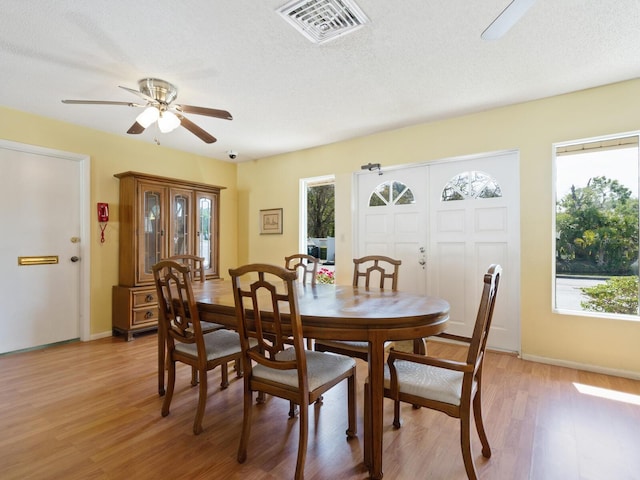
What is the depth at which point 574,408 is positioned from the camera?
221cm

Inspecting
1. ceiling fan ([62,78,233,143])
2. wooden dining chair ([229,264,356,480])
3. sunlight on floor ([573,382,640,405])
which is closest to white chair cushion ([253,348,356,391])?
wooden dining chair ([229,264,356,480])

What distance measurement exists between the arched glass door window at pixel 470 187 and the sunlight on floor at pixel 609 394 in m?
1.81

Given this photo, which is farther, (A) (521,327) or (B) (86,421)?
(A) (521,327)

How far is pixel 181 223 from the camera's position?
4355mm

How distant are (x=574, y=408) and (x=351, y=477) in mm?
1676

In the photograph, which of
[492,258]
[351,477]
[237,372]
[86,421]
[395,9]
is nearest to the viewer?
[351,477]

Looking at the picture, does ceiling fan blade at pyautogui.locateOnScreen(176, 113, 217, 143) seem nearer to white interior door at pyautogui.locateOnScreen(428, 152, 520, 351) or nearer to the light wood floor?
the light wood floor

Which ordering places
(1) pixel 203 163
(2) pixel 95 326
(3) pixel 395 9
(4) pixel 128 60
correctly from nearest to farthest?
(3) pixel 395 9, (4) pixel 128 60, (2) pixel 95 326, (1) pixel 203 163

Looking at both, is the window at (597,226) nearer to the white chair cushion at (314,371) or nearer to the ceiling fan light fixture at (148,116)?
the white chair cushion at (314,371)

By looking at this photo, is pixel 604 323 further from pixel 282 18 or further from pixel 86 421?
pixel 86 421

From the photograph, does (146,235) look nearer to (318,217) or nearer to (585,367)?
(318,217)

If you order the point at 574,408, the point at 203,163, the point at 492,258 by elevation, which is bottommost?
the point at 574,408

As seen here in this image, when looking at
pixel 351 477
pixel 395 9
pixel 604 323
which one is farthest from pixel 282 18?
pixel 604 323

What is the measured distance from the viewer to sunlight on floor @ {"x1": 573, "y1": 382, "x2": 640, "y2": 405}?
7.61 ft
